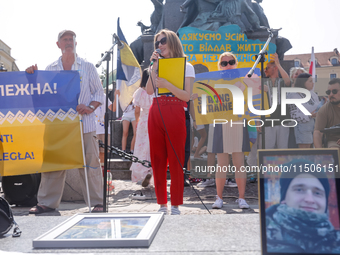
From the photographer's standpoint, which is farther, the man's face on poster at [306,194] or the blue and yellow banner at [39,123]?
the blue and yellow banner at [39,123]

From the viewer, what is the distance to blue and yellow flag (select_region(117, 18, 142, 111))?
15.9 ft

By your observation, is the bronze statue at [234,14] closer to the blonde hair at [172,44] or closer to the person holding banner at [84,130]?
the person holding banner at [84,130]

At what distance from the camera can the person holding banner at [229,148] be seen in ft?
13.6

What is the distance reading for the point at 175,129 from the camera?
3219 mm

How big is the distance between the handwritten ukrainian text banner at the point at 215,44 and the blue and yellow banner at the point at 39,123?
20.1 ft

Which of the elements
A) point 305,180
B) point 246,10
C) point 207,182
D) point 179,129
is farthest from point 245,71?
point 246,10

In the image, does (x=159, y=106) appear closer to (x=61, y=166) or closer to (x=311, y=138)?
(x=61, y=166)

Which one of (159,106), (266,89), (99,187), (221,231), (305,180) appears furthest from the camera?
(99,187)

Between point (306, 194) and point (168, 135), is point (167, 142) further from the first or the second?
point (306, 194)

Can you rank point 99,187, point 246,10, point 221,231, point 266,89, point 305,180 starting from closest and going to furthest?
1. point 305,180
2. point 221,231
3. point 266,89
4. point 99,187
5. point 246,10

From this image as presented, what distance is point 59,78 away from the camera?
12.9 feet

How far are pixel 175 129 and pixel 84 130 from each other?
4.14 ft

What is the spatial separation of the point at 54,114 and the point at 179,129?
4.89 feet

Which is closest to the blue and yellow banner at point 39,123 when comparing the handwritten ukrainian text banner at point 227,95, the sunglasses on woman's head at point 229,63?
the handwritten ukrainian text banner at point 227,95
